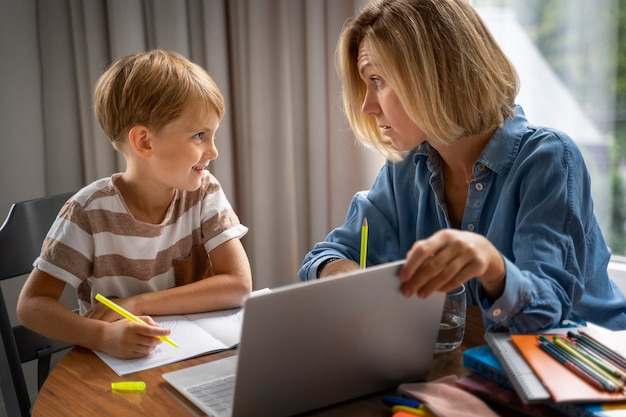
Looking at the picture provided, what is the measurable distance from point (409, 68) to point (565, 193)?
1.13 feet

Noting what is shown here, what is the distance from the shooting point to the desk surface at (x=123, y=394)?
94 cm

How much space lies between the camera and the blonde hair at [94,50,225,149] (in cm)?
146

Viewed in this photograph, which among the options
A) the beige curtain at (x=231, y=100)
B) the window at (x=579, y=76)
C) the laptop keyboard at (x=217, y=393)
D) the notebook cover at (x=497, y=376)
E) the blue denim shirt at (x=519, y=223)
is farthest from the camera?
the beige curtain at (x=231, y=100)

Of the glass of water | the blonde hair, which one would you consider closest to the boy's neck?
the blonde hair

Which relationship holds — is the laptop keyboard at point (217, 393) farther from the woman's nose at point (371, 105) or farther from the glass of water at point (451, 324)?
the woman's nose at point (371, 105)

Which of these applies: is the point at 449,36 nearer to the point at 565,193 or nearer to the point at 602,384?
the point at 565,193

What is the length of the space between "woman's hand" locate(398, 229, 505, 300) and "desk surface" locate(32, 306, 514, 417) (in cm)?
17

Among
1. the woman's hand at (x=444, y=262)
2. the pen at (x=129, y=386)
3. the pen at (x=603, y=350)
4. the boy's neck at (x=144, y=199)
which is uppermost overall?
the woman's hand at (x=444, y=262)

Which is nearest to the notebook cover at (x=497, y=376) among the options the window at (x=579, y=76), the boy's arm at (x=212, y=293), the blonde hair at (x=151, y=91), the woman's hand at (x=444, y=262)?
the woman's hand at (x=444, y=262)

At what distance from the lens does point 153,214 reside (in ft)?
5.01

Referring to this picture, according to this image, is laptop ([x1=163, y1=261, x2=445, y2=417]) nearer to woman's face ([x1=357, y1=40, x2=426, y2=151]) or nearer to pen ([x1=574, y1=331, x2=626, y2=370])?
pen ([x1=574, y1=331, x2=626, y2=370])

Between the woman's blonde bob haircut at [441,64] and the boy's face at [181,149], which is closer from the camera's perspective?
the woman's blonde bob haircut at [441,64]

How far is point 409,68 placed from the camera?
4.25 feet

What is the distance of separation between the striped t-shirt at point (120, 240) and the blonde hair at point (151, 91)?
0.14 m
